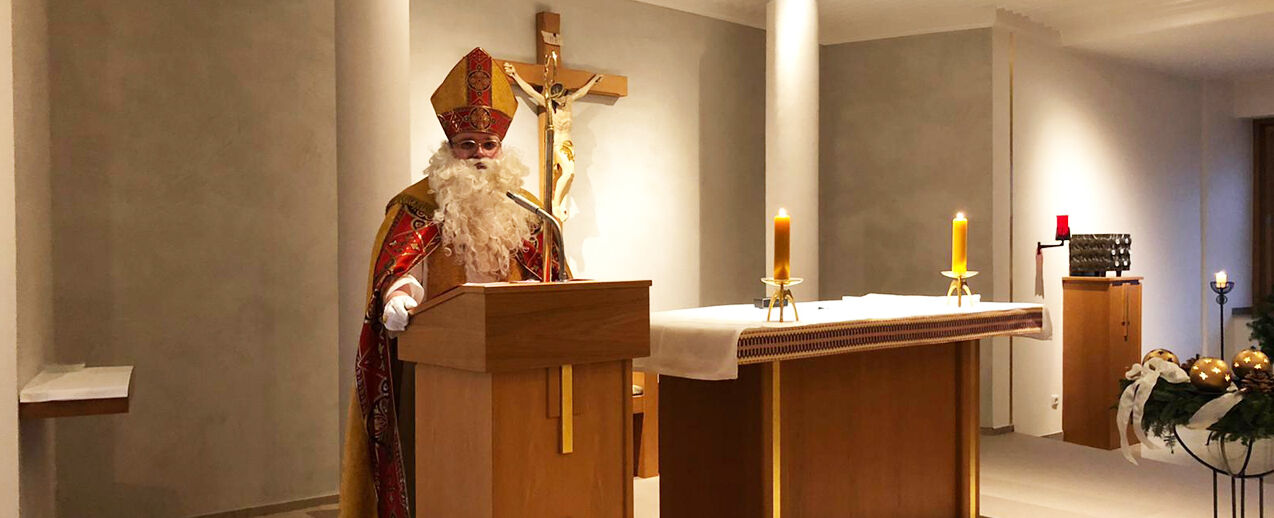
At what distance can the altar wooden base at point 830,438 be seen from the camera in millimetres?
3311

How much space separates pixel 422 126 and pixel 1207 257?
7538 mm

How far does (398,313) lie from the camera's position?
2746 millimetres

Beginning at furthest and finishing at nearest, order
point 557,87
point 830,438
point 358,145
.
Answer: point 557,87 < point 358,145 < point 830,438

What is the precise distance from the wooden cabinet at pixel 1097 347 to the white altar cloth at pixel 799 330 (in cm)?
346

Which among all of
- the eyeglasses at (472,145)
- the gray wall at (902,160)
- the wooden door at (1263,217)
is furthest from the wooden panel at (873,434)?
the wooden door at (1263,217)

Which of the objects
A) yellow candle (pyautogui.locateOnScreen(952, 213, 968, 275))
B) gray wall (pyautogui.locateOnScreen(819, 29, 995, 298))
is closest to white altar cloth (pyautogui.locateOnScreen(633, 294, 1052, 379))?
yellow candle (pyautogui.locateOnScreen(952, 213, 968, 275))

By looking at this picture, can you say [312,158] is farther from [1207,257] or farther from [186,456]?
[1207,257]

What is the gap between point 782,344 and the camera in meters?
3.08

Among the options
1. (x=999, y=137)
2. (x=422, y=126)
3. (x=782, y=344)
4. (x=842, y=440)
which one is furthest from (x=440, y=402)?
(x=999, y=137)

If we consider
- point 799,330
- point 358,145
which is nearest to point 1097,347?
point 799,330

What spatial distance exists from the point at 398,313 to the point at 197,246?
2.38m

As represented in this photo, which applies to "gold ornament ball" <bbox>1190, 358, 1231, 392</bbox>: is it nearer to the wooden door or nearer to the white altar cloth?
the white altar cloth

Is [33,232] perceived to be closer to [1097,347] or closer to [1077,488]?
[1077,488]

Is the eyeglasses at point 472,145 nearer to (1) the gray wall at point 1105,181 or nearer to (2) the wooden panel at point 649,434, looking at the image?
(2) the wooden panel at point 649,434
